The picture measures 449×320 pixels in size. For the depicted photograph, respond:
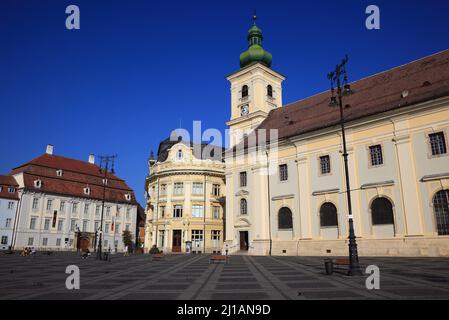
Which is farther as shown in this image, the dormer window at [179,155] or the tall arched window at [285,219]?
the dormer window at [179,155]

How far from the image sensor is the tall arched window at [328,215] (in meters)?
31.5

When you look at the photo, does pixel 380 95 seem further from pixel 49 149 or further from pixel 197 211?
pixel 49 149

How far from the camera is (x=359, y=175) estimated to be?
30250mm

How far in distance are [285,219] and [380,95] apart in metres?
14.5

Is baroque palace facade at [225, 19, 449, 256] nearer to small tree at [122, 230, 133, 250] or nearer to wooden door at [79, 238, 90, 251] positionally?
small tree at [122, 230, 133, 250]

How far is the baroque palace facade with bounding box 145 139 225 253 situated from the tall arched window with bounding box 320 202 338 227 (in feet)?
72.1

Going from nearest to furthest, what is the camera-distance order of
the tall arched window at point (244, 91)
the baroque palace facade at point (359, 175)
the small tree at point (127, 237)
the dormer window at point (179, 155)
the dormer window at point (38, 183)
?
the baroque palace facade at point (359, 175) < the tall arched window at point (244, 91) < the dormer window at point (179, 155) < the dormer window at point (38, 183) < the small tree at point (127, 237)

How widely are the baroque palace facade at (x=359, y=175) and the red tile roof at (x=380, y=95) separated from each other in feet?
0.37

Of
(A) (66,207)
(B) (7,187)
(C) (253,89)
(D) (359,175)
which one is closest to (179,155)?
(C) (253,89)

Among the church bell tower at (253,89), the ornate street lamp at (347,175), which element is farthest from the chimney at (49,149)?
the ornate street lamp at (347,175)

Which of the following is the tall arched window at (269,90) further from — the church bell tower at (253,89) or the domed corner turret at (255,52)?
the domed corner turret at (255,52)
